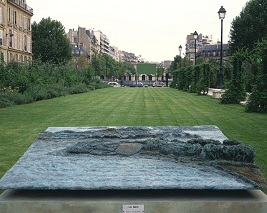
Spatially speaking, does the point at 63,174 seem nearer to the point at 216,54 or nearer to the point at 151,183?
the point at 151,183

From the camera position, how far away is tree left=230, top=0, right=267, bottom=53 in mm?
46469

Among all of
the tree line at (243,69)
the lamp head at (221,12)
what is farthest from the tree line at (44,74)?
the lamp head at (221,12)

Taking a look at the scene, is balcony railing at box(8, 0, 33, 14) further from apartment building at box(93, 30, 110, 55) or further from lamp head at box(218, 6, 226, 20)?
apartment building at box(93, 30, 110, 55)

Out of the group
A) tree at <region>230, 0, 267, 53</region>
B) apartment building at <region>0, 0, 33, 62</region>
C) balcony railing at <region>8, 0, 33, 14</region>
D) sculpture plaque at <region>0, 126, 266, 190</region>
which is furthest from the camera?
balcony railing at <region>8, 0, 33, 14</region>

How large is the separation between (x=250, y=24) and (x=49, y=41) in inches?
1306

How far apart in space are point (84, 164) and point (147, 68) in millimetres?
134825

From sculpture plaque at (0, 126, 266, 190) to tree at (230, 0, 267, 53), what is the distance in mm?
42525

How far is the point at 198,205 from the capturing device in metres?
4.19

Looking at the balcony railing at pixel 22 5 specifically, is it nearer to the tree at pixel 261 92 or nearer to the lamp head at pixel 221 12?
the lamp head at pixel 221 12

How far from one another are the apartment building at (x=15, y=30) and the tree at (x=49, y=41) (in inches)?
228

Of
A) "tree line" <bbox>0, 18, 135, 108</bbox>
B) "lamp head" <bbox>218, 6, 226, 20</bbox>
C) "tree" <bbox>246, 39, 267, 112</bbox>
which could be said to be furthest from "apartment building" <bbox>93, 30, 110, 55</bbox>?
"tree" <bbox>246, 39, 267, 112</bbox>

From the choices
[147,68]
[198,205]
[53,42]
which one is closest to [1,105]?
[198,205]

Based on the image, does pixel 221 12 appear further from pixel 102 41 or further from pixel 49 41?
pixel 102 41

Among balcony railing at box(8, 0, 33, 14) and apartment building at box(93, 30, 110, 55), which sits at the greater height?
apartment building at box(93, 30, 110, 55)
